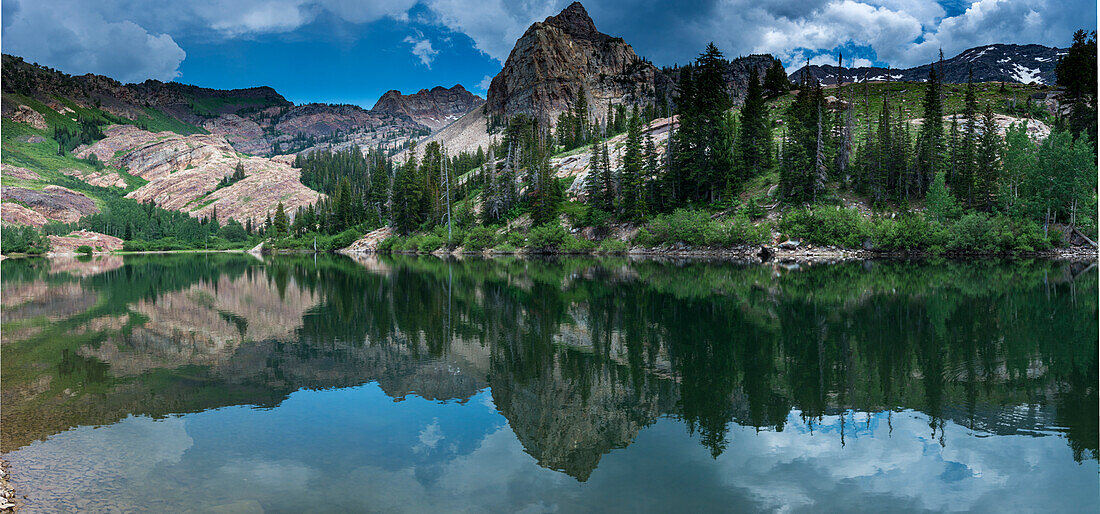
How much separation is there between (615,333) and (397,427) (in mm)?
8820

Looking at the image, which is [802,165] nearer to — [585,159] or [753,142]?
[753,142]

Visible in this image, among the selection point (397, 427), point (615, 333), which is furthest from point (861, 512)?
point (615, 333)

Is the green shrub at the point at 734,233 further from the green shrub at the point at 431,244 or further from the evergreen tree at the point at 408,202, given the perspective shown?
the evergreen tree at the point at 408,202

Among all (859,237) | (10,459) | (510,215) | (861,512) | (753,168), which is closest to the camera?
(861,512)

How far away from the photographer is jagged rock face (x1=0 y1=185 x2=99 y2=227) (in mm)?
168125

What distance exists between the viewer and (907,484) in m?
7.16

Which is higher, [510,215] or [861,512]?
[510,215]

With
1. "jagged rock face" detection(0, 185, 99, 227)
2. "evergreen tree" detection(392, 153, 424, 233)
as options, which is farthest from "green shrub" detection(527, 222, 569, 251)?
"jagged rock face" detection(0, 185, 99, 227)

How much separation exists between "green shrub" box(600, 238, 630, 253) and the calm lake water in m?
53.7

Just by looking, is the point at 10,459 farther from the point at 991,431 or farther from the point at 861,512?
the point at 991,431

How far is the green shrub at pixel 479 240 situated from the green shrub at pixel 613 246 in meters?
19.5

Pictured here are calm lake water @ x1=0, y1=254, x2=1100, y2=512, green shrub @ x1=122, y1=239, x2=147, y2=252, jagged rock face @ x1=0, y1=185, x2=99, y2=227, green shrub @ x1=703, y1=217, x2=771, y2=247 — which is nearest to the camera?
calm lake water @ x1=0, y1=254, x2=1100, y2=512

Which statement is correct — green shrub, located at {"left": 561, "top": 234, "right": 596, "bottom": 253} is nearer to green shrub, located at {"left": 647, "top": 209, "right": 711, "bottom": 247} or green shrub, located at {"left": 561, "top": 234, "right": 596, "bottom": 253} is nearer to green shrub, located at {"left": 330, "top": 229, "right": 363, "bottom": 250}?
green shrub, located at {"left": 647, "top": 209, "right": 711, "bottom": 247}

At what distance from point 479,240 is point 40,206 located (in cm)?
18346
